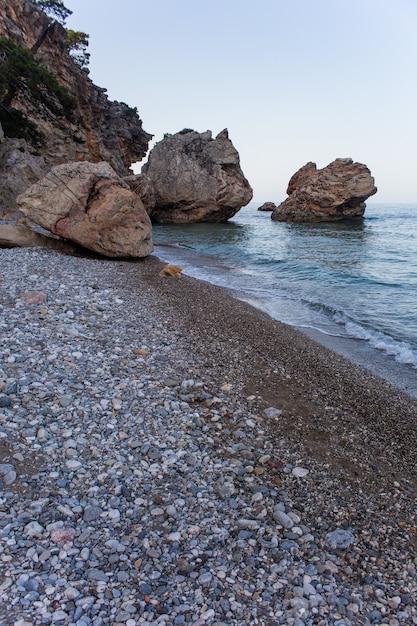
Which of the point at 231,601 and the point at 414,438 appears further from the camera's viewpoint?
the point at 414,438

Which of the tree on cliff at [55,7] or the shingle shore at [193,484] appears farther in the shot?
the tree on cliff at [55,7]

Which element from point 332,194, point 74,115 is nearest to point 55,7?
point 74,115

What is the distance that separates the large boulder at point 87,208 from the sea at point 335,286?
13.5 ft

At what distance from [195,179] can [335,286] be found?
37625 millimetres

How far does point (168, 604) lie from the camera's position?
2730 millimetres

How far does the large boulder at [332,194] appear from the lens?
53469mm

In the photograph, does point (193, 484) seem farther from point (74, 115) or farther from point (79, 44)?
point (79, 44)

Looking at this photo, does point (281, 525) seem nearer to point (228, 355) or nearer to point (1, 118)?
point (228, 355)

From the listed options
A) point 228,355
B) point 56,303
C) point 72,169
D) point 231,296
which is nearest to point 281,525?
point 228,355

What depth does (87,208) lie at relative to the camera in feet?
49.4

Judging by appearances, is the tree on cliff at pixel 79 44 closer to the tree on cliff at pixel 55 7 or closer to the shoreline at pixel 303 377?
the tree on cliff at pixel 55 7

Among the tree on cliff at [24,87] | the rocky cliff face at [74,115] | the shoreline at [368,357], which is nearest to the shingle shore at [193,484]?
the shoreline at [368,357]

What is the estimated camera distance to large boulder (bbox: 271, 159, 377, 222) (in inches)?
2105

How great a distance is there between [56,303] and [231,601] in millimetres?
7214
